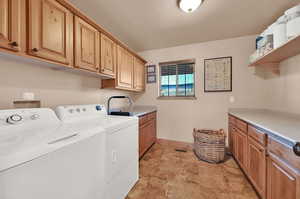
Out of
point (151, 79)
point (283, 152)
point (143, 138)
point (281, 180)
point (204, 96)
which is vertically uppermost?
point (151, 79)

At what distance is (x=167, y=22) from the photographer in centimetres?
201

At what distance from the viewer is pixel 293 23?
1205mm

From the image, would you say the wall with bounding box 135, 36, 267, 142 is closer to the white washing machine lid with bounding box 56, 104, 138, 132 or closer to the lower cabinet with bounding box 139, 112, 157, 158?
the lower cabinet with bounding box 139, 112, 157, 158

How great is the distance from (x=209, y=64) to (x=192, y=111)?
Result: 1.10 meters

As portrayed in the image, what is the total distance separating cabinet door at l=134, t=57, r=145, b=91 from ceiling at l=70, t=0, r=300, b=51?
505 millimetres

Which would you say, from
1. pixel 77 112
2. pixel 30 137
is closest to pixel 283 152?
pixel 30 137

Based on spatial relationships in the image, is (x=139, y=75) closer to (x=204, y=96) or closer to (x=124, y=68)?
(x=124, y=68)

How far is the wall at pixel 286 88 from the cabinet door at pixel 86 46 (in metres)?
2.70

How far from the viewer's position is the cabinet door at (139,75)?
2.67m

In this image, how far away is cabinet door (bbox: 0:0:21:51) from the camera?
822 mm

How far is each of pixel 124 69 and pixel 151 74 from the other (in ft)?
3.51

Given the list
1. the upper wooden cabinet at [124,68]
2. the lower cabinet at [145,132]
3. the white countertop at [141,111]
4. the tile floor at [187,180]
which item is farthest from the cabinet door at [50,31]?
the tile floor at [187,180]

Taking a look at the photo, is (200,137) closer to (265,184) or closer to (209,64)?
(265,184)

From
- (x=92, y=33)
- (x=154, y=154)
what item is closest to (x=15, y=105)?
(x=92, y=33)
